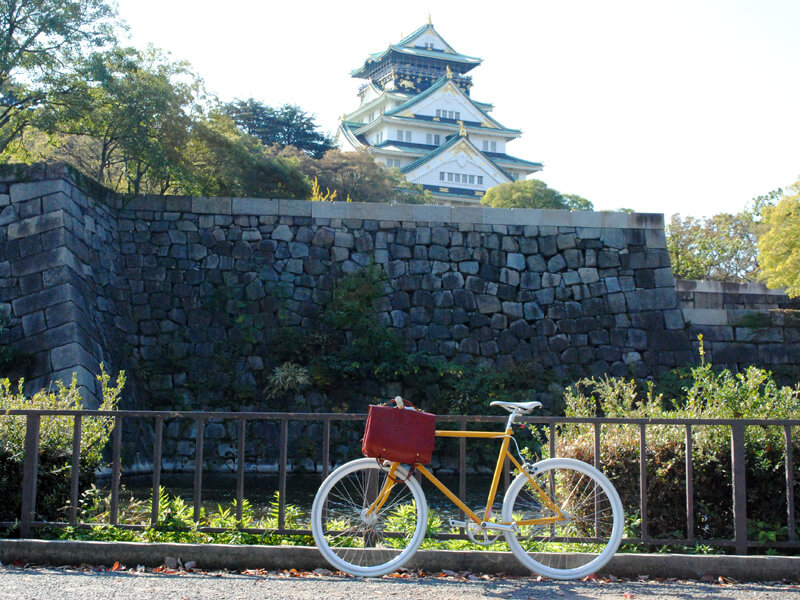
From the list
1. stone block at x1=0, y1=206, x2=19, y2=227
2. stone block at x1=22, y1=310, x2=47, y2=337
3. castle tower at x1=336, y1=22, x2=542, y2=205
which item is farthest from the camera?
castle tower at x1=336, y1=22, x2=542, y2=205

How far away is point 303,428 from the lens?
12727mm

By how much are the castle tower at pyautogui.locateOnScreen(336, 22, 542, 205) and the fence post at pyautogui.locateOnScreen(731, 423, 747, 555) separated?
3228 centimetres

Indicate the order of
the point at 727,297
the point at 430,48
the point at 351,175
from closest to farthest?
1. the point at 727,297
2. the point at 351,175
3. the point at 430,48

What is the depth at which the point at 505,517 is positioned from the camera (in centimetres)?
430

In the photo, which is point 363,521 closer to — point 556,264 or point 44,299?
point 44,299

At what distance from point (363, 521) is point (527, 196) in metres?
24.5

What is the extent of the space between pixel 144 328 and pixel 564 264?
23.7ft

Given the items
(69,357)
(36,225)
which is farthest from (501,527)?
(36,225)

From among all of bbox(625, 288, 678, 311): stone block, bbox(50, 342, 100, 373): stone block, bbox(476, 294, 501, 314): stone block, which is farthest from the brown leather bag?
bbox(625, 288, 678, 311): stone block

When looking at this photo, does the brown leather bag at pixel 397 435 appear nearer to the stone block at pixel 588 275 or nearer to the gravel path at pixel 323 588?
the gravel path at pixel 323 588

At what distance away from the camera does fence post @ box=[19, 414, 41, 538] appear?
4.87m

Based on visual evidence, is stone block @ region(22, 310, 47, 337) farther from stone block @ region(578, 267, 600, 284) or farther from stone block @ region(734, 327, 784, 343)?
stone block @ region(734, 327, 784, 343)

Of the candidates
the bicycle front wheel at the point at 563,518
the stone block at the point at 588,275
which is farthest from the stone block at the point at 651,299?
the bicycle front wheel at the point at 563,518

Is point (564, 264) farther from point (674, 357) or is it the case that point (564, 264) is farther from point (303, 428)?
point (303, 428)
